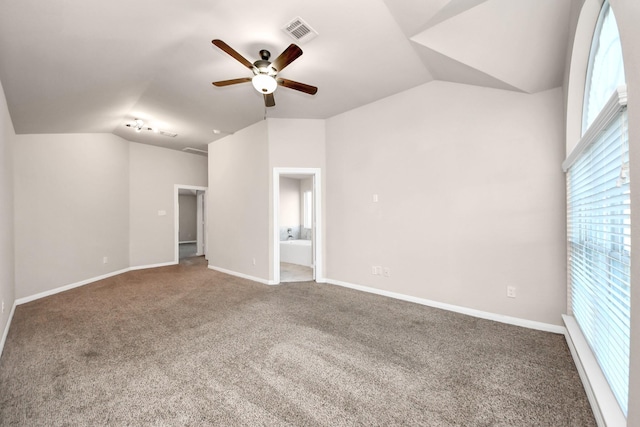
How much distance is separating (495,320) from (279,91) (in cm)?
375

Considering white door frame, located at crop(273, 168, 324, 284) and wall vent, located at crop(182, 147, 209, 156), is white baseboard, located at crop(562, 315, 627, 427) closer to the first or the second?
white door frame, located at crop(273, 168, 324, 284)

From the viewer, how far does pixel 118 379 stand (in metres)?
1.93

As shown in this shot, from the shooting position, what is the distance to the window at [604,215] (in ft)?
4.54

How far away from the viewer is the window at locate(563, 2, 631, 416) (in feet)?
4.54

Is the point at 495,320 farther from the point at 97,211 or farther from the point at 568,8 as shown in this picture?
the point at 97,211

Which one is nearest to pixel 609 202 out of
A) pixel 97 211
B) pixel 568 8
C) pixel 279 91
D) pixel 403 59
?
pixel 568 8

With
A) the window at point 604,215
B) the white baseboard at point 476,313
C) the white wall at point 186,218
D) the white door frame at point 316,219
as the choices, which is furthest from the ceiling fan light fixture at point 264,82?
the white wall at point 186,218

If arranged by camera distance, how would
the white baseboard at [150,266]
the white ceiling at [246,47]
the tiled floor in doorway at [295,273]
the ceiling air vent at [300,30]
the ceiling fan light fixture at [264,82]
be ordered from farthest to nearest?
the white baseboard at [150,266]
the tiled floor in doorway at [295,273]
the ceiling fan light fixture at [264,82]
the ceiling air vent at [300,30]
the white ceiling at [246,47]

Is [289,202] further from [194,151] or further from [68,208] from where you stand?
[68,208]

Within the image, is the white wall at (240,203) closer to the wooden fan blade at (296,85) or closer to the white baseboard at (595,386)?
the wooden fan blade at (296,85)

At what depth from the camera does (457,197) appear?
126 inches

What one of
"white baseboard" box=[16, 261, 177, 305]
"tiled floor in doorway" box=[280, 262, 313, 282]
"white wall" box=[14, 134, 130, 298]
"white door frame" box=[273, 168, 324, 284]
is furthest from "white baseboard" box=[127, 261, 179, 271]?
"white door frame" box=[273, 168, 324, 284]

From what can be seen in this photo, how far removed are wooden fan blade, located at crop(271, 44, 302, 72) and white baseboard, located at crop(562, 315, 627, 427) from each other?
295cm

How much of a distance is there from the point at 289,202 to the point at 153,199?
3.54 meters
